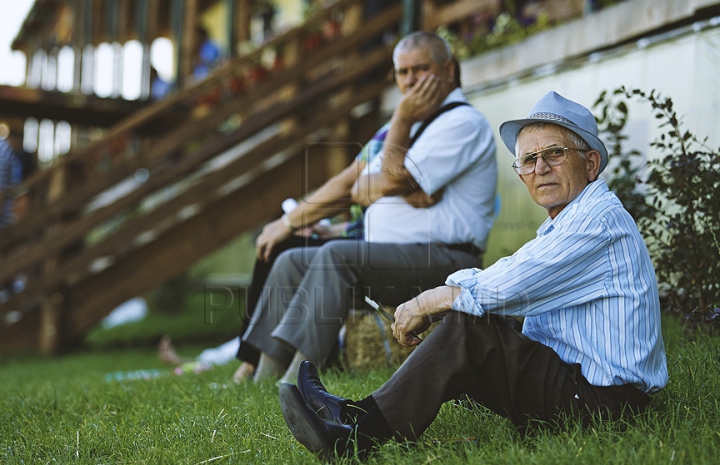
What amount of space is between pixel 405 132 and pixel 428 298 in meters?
1.63

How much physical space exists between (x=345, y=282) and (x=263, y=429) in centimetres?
93

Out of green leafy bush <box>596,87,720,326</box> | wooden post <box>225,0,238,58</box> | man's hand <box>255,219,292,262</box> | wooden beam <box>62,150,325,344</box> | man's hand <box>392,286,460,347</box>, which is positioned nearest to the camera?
man's hand <box>392,286,460,347</box>

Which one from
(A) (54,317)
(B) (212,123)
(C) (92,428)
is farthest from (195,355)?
(C) (92,428)

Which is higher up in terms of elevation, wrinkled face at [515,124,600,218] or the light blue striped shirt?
wrinkled face at [515,124,600,218]

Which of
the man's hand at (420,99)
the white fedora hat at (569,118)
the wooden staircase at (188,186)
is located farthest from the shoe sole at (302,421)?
the wooden staircase at (188,186)

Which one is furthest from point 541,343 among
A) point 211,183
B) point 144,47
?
point 144,47

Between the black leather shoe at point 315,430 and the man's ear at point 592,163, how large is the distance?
1.11 meters

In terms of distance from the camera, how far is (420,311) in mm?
2379

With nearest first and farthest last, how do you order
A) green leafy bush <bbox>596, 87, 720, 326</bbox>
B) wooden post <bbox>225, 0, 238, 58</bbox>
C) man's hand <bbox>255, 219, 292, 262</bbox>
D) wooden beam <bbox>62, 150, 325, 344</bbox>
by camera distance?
green leafy bush <bbox>596, 87, 720, 326</bbox>, man's hand <bbox>255, 219, 292, 262</bbox>, wooden beam <bbox>62, 150, 325, 344</bbox>, wooden post <bbox>225, 0, 238, 58</bbox>

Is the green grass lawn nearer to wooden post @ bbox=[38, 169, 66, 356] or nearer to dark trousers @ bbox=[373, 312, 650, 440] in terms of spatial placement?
dark trousers @ bbox=[373, 312, 650, 440]

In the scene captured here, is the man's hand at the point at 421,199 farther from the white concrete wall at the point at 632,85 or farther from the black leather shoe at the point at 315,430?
the black leather shoe at the point at 315,430

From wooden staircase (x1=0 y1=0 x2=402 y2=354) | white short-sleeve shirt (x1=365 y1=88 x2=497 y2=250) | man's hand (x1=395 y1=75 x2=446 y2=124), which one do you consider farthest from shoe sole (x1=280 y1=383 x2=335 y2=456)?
wooden staircase (x1=0 y1=0 x2=402 y2=354)

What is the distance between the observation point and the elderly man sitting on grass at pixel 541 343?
2.26 m

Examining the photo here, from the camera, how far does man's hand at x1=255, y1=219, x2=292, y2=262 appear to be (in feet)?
13.4
